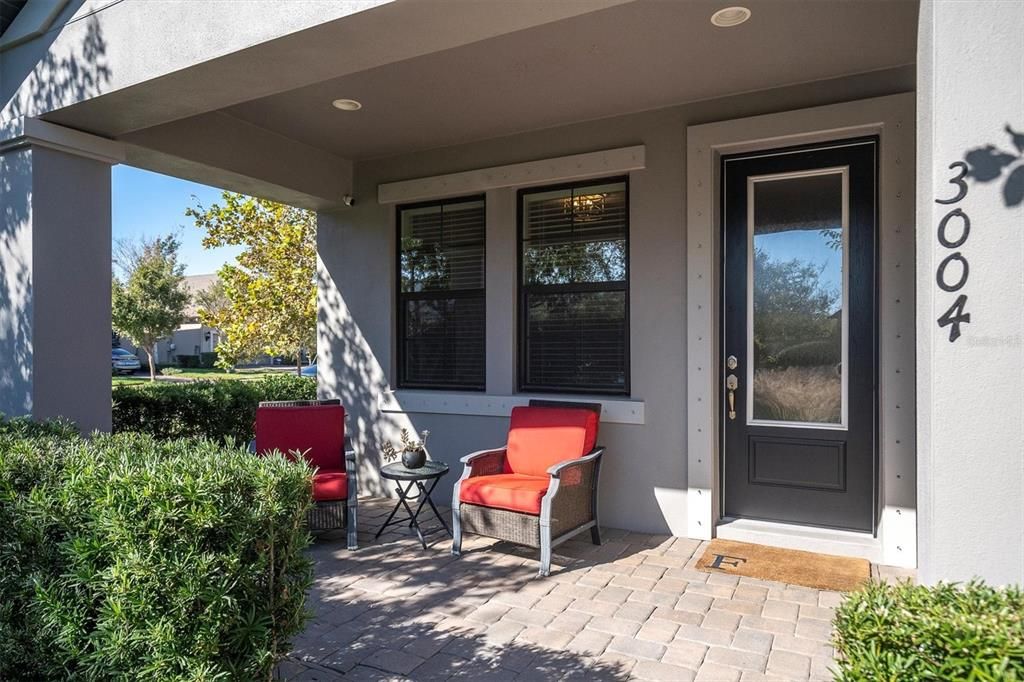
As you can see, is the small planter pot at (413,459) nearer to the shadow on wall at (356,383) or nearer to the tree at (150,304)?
the shadow on wall at (356,383)

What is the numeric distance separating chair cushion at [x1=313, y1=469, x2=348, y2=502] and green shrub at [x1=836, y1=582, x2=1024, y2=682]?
3.49 m

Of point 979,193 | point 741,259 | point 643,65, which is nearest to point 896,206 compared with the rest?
point 741,259

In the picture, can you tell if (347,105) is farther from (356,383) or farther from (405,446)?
(405,446)

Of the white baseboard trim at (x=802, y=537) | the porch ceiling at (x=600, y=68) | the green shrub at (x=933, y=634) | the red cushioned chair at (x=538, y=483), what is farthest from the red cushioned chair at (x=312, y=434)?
the green shrub at (x=933, y=634)

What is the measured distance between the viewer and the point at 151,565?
70.5 inches

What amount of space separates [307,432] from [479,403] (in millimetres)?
1388

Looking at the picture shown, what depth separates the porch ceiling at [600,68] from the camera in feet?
10.9

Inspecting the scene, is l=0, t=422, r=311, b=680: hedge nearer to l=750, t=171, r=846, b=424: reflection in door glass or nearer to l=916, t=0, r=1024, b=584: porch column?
l=916, t=0, r=1024, b=584: porch column

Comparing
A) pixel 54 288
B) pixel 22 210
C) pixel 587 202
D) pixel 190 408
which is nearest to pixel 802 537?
pixel 587 202

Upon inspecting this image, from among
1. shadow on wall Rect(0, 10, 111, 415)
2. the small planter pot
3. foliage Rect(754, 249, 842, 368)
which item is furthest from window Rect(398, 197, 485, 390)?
shadow on wall Rect(0, 10, 111, 415)

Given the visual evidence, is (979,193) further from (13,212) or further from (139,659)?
(13,212)

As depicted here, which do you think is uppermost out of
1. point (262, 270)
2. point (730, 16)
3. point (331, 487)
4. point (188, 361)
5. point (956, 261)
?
point (730, 16)

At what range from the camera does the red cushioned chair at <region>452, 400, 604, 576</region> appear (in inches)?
150

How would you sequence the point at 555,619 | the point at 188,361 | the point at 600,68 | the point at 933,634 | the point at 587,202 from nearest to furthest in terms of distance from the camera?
the point at 933,634 → the point at 555,619 → the point at 600,68 → the point at 587,202 → the point at 188,361
